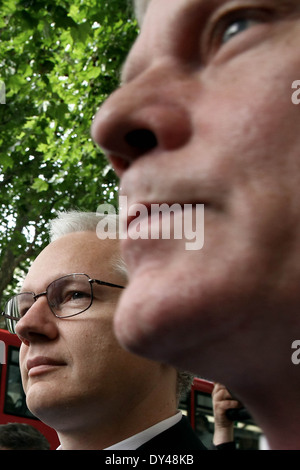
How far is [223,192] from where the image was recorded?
63cm

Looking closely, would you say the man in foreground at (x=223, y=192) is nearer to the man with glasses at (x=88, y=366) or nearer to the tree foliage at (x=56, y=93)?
the man with glasses at (x=88, y=366)

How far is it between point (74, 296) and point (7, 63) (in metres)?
5.75

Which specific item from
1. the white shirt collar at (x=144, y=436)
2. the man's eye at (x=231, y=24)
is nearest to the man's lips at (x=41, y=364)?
the white shirt collar at (x=144, y=436)

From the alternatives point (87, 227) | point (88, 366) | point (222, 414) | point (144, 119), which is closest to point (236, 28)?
point (144, 119)

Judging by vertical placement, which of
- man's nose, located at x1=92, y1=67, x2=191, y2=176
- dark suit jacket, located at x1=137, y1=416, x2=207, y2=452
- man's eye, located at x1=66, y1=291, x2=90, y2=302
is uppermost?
man's eye, located at x1=66, y1=291, x2=90, y2=302

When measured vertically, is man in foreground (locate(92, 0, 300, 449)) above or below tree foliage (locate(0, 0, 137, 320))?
below

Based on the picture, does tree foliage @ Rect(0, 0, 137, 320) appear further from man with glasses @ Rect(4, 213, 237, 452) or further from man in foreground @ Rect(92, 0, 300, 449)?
man in foreground @ Rect(92, 0, 300, 449)

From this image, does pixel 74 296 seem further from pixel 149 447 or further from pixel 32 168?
pixel 32 168

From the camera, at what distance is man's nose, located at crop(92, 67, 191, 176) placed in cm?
68

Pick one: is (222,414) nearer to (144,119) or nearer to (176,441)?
(176,441)

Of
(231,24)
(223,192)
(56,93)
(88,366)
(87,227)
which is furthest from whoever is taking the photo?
(56,93)

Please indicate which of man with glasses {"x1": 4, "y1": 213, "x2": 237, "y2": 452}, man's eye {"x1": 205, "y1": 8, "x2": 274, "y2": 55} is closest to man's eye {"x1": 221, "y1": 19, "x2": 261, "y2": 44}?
man's eye {"x1": 205, "y1": 8, "x2": 274, "y2": 55}

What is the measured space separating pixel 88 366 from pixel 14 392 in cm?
721

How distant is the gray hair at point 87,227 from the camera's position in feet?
6.52
